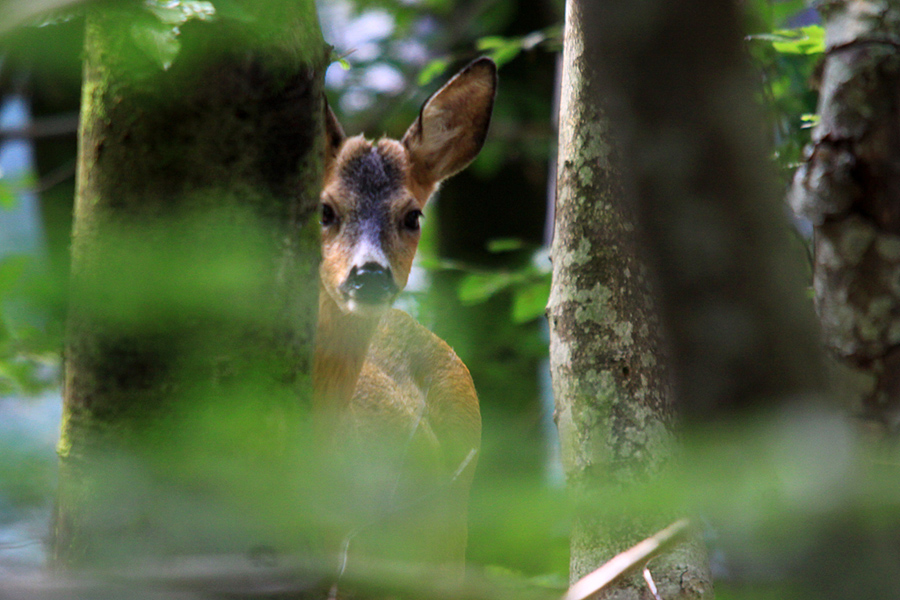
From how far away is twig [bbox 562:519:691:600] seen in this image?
35.1 inches

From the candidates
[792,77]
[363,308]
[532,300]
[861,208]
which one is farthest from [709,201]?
[532,300]

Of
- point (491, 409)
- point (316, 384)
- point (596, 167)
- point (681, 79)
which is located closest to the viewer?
point (681, 79)

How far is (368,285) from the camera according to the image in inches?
119

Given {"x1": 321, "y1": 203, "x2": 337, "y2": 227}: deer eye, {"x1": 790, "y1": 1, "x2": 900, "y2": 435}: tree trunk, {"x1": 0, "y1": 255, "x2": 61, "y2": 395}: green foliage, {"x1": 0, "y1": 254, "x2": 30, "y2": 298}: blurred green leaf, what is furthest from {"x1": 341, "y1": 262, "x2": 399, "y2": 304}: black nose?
{"x1": 0, "y1": 254, "x2": 30, "y2": 298}: blurred green leaf

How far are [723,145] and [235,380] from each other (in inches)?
31.5

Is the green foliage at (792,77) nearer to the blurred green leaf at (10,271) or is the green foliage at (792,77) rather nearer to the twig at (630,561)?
the twig at (630,561)

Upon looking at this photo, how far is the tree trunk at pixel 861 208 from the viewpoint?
2.03 meters

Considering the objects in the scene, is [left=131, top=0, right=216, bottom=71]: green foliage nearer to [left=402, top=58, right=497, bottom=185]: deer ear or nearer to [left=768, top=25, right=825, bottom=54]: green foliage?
[left=768, top=25, right=825, bottom=54]: green foliage

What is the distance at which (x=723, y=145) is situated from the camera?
53 cm

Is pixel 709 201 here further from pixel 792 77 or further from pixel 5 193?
pixel 792 77

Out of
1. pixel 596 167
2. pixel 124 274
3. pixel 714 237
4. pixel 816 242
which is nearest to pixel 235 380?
pixel 124 274

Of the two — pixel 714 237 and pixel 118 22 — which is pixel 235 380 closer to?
pixel 118 22

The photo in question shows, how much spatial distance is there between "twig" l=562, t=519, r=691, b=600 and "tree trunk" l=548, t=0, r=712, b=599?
1015 millimetres

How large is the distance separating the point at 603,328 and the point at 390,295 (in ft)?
3.81
